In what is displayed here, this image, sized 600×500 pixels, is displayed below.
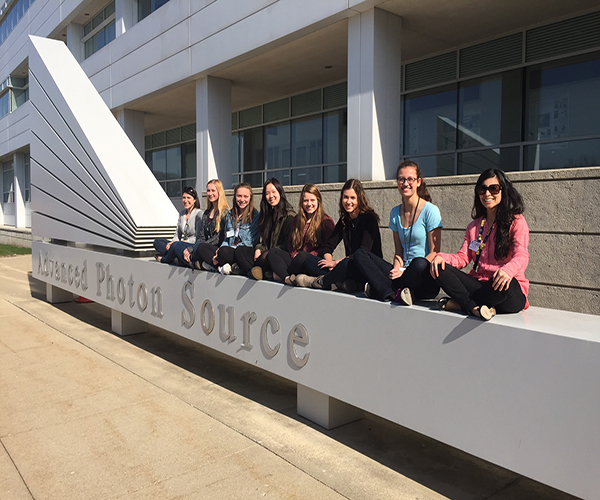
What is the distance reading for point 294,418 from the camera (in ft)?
13.9

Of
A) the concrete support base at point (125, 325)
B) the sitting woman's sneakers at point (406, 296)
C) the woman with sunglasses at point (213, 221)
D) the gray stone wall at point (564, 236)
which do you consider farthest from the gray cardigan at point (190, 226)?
the sitting woman's sneakers at point (406, 296)

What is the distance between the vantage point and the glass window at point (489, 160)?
28.2 feet

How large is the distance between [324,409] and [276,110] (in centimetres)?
1119

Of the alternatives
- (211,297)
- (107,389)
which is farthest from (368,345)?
(107,389)

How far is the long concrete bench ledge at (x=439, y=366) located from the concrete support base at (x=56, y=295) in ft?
18.6

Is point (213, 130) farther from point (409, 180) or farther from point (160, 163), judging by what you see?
point (160, 163)

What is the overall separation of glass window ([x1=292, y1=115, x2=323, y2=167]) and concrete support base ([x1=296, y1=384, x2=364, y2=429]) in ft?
29.7

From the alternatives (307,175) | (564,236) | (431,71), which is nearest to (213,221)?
(564,236)

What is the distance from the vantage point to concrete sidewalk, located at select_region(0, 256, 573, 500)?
3127 mm

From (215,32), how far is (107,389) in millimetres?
8039

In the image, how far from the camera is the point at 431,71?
32.0ft

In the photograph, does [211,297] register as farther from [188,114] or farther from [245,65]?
[188,114]

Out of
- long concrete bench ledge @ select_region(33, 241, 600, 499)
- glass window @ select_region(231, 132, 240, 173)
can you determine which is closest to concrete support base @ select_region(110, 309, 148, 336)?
long concrete bench ledge @ select_region(33, 241, 600, 499)

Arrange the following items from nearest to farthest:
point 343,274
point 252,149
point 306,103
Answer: point 343,274, point 306,103, point 252,149
